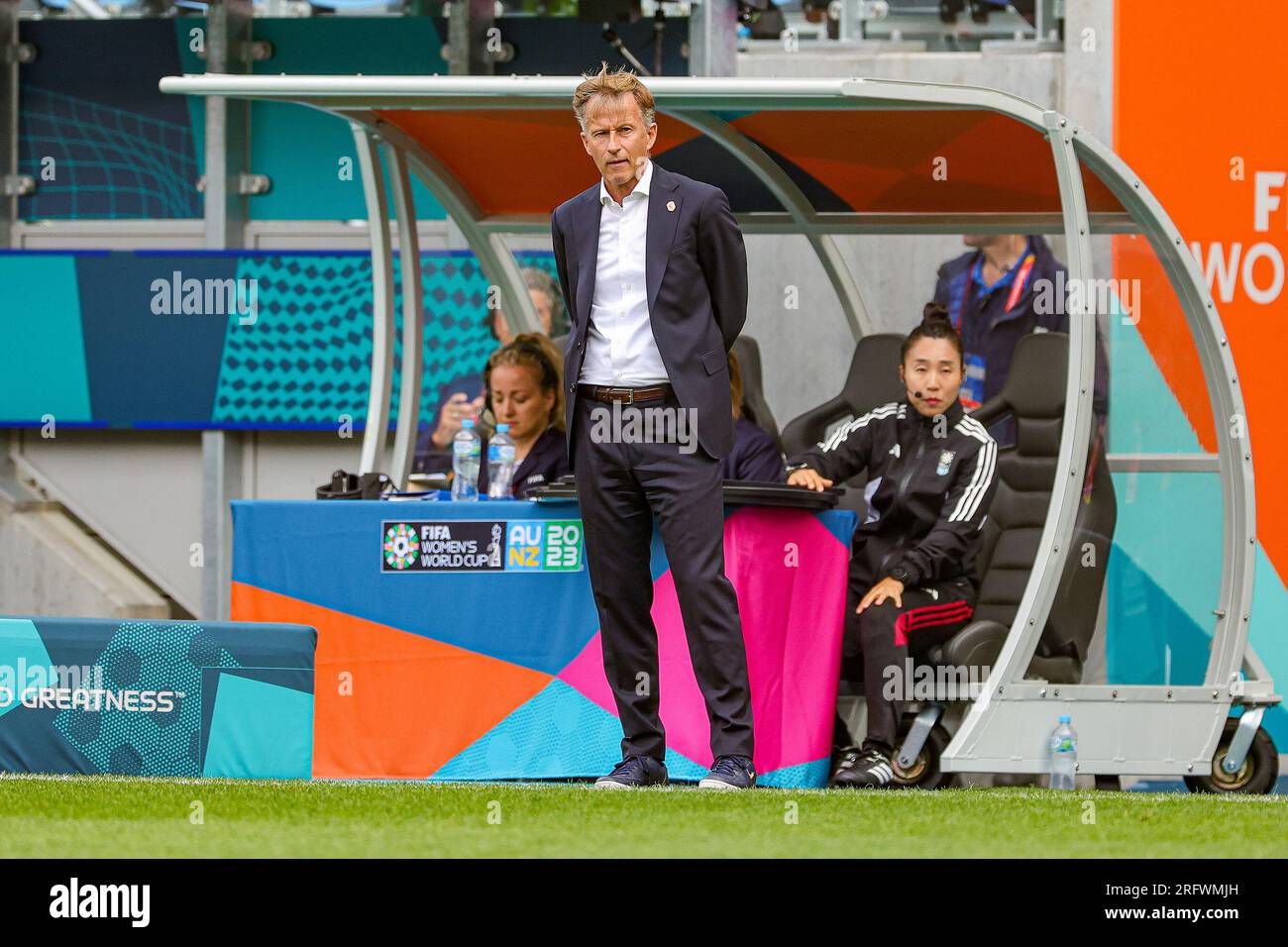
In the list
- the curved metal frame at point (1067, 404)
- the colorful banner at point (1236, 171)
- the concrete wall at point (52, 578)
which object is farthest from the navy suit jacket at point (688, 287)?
the concrete wall at point (52, 578)

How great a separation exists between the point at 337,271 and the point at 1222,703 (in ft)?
19.7

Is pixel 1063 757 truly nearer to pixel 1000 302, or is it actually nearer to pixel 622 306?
pixel 622 306

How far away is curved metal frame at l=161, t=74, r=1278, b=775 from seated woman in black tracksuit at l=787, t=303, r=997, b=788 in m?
0.39

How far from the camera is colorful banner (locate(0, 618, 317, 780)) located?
5895mm

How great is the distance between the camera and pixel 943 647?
6895 millimetres

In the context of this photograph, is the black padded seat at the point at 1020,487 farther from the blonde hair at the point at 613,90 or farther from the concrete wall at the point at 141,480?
the concrete wall at the point at 141,480

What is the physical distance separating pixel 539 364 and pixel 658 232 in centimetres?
154

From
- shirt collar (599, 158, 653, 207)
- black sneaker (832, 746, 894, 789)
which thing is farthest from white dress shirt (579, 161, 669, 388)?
black sneaker (832, 746, 894, 789)

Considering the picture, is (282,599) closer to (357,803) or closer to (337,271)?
(357,803)

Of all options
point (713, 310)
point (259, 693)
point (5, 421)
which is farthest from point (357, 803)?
point (5, 421)

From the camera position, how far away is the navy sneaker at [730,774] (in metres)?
5.59
